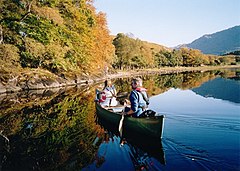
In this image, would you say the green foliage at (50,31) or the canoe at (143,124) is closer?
the canoe at (143,124)

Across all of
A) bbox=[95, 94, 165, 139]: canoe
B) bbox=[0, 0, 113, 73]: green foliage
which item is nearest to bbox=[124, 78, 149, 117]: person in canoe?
bbox=[95, 94, 165, 139]: canoe

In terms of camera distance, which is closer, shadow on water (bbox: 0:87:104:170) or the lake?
the lake

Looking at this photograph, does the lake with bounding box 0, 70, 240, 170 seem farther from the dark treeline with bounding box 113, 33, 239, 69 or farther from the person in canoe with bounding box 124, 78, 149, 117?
the dark treeline with bounding box 113, 33, 239, 69

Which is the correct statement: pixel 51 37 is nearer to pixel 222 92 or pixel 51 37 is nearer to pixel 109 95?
pixel 109 95

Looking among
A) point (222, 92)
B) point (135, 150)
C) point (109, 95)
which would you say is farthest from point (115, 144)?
point (222, 92)

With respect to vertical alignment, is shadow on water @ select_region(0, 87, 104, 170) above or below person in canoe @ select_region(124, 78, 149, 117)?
below

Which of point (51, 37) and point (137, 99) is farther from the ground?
point (51, 37)

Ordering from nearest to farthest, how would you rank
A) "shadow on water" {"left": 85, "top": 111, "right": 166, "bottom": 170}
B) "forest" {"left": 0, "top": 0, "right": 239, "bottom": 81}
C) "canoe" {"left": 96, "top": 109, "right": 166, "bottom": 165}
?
"shadow on water" {"left": 85, "top": 111, "right": 166, "bottom": 170}
"canoe" {"left": 96, "top": 109, "right": 166, "bottom": 165}
"forest" {"left": 0, "top": 0, "right": 239, "bottom": 81}

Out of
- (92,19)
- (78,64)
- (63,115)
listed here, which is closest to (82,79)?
(78,64)

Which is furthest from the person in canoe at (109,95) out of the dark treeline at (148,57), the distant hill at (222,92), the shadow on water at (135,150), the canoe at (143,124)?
the dark treeline at (148,57)

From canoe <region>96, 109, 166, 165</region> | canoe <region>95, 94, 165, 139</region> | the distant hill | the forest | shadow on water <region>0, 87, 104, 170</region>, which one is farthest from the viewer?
the forest

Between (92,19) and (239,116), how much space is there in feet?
104

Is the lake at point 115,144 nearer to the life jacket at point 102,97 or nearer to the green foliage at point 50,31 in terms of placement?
the life jacket at point 102,97

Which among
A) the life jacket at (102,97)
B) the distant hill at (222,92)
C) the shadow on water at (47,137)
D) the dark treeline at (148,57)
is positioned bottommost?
the shadow on water at (47,137)
